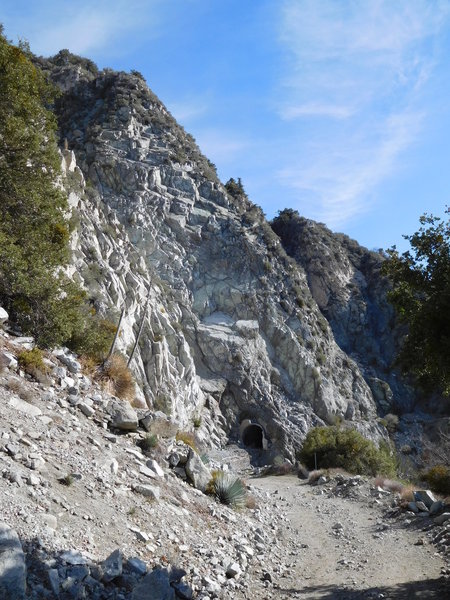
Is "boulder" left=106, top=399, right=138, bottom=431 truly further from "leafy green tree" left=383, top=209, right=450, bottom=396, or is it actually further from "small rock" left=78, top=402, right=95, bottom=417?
"leafy green tree" left=383, top=209, right=450, bottom=396

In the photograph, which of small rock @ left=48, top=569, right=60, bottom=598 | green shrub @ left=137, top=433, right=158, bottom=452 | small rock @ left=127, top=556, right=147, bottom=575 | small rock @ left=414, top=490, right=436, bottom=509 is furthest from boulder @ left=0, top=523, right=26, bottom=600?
small rock @ left=414, top=490, right=436, bottom=509

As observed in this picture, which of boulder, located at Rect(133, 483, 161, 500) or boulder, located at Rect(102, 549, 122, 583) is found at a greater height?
boulder, located at Rect(133, 483, 161, 500)

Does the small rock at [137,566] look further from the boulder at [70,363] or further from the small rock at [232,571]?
the boulder at [70,363]

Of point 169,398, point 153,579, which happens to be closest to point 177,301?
point 169,398

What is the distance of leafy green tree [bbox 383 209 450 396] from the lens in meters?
8.25

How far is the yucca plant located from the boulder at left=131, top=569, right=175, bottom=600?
17.2 feet

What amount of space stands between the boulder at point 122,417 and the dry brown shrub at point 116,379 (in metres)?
2.12

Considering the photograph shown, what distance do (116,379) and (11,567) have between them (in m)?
9.70

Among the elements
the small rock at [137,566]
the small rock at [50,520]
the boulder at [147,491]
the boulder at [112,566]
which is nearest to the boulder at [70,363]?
the boulder at [147,491]

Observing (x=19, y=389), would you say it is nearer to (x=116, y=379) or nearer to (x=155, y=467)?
(x=155, y=467)

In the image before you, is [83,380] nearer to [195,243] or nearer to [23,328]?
[23,328]

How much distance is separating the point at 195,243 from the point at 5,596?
140ft

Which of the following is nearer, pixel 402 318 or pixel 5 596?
pixel 5 596

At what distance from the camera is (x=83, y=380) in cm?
1212
